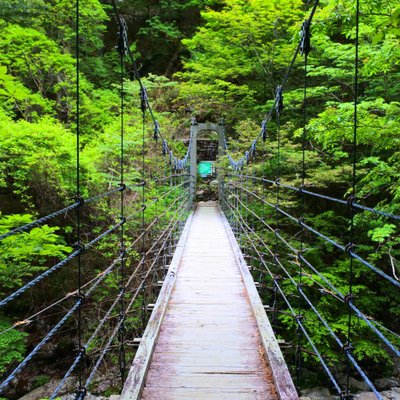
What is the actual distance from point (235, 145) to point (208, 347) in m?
4.63

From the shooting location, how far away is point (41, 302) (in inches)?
223

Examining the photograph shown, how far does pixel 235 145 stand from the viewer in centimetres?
610

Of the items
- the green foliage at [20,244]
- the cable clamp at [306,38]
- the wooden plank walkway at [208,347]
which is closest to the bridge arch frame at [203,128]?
the green foliage at [20,244]

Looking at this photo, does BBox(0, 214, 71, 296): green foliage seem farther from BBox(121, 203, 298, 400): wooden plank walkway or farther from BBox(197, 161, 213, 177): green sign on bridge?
BBox(197, 161, 213, 177): green sign on bridge

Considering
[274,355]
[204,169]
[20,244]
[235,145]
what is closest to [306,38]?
[274,355]

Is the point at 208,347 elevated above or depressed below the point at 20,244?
below

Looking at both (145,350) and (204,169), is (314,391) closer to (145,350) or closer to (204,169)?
(145,350)

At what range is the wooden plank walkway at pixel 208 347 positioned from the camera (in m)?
1.44

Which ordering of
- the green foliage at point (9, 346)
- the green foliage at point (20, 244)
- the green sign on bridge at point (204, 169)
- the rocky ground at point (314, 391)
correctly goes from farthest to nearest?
the green sign on bridge at point (204, 169)
the rocky ground at point (314, 391)
the green foliage at point (9, 346)
the green foliage at point (20, 244)

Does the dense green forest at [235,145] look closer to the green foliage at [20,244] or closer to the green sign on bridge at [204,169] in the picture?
the green foliage at [20,244]

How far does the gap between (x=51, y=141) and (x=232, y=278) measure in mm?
3020

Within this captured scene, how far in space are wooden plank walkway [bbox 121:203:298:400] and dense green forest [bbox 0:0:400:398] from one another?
1.06m

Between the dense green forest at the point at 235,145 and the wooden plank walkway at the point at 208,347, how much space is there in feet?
3.49

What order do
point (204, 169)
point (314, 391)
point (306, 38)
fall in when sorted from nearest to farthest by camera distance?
point (306, 38) < point (314, 391) < point (204, 169)
